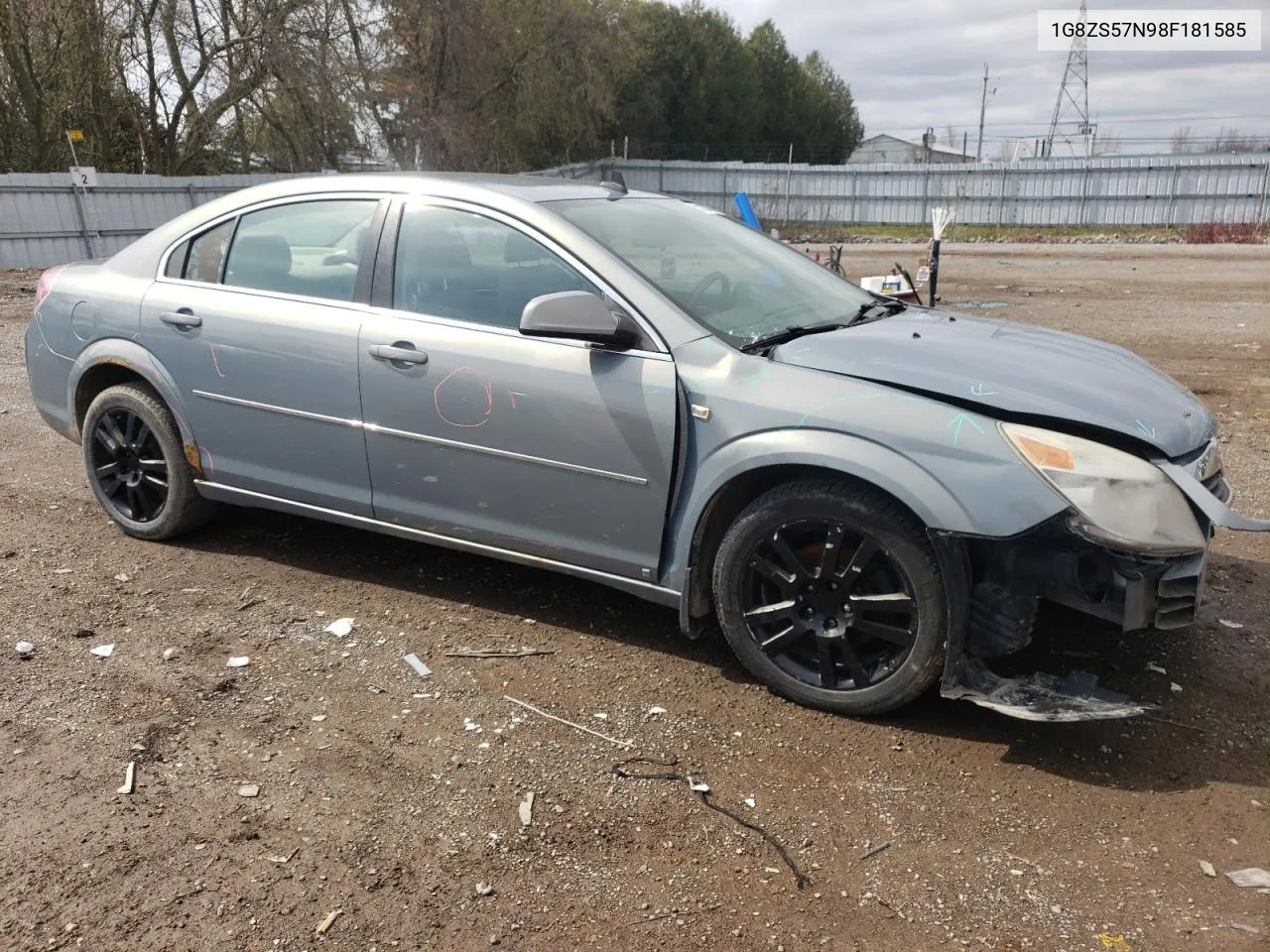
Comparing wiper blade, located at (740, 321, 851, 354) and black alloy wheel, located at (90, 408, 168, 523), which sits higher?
wiper blade, located at (740, 321, 851, 354)

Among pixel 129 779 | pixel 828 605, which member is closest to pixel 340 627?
pixel 129 779

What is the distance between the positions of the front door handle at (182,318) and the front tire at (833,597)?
2.58 metres

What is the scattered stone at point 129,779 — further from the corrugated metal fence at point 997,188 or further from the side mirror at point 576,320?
the corrugated metal fence at point 997,188

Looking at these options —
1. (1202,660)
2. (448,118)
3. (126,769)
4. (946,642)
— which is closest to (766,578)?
(946,642)

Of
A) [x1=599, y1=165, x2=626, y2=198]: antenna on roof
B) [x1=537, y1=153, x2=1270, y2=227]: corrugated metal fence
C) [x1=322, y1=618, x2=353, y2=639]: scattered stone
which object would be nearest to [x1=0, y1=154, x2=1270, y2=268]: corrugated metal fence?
[x1=537, y1=153, x2=1270, y2=227]: corrugated metal fence

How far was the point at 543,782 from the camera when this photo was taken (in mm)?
3006

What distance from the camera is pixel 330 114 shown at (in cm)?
2525

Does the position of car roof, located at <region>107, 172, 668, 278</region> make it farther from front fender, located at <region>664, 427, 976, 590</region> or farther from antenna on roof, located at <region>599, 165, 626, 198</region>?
front fender, located at <region>664, 427, 976, 590</region>

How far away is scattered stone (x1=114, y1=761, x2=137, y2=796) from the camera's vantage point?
2971 millimetres

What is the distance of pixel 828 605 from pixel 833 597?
0.04 meters

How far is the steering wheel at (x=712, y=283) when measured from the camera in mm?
3693

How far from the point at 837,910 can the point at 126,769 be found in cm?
217

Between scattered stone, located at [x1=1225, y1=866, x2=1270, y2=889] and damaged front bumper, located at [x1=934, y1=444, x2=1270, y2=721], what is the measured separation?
0.50 m

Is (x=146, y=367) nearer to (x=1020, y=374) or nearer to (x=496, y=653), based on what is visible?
(x=496, y=653)
